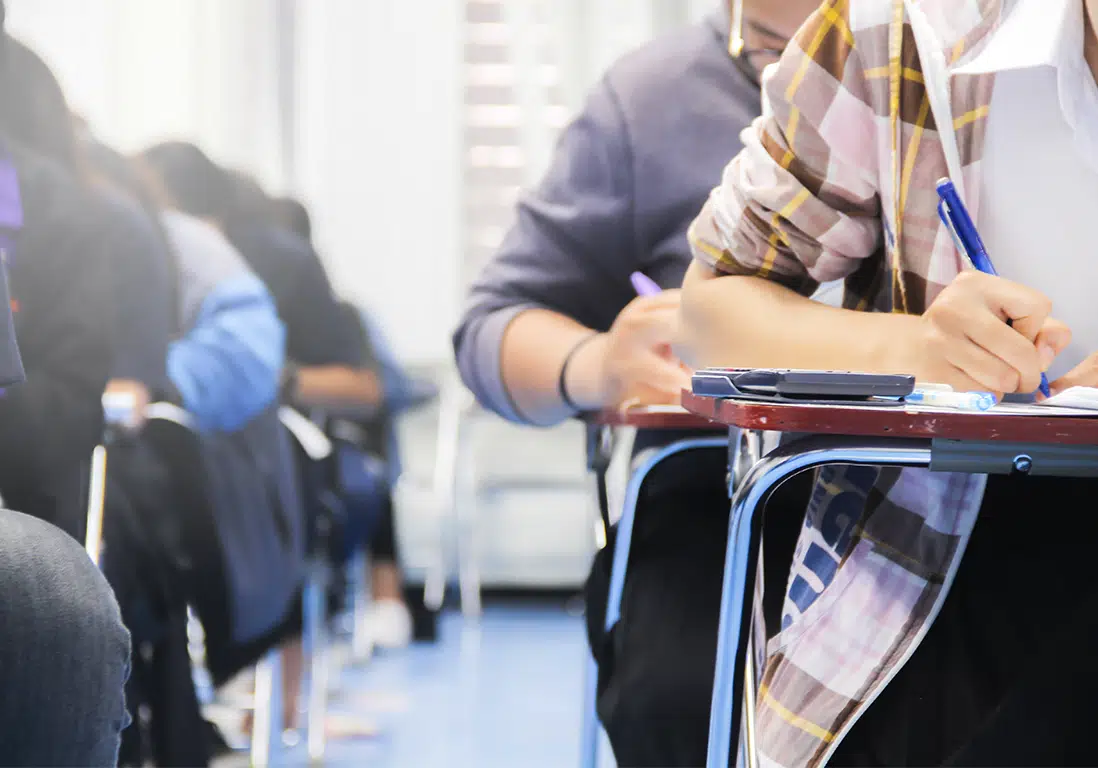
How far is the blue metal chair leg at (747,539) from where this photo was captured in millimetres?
643

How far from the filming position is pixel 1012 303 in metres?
0.68

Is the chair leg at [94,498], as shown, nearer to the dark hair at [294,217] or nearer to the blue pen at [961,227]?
the blue pen at [961,227]

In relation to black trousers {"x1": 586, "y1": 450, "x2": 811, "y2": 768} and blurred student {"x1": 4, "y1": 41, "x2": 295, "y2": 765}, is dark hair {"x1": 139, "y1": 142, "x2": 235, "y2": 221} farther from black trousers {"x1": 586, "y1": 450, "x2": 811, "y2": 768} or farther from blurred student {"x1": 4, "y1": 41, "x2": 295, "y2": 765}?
black trousers {"x1": 586, "y1": 450, "x2": 811, "y2": 768}

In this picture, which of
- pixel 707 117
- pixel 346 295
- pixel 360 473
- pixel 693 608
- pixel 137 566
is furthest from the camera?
pixel 346 295

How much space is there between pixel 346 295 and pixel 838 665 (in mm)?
3900

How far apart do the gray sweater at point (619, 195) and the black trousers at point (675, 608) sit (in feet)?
0.93

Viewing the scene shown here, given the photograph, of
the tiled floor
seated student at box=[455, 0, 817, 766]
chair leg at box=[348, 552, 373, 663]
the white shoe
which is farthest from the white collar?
the white shoe

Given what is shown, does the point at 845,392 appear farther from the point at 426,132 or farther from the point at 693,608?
the point at 426,132

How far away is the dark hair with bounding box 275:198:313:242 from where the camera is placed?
3.12 meters

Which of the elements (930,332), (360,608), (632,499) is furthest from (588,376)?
(360,608)

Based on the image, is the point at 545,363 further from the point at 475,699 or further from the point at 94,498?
the point at 475,699

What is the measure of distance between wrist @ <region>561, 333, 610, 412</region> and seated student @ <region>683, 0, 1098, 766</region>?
0.95ft

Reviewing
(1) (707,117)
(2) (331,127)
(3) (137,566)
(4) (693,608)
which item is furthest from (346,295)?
(4) (693,608)

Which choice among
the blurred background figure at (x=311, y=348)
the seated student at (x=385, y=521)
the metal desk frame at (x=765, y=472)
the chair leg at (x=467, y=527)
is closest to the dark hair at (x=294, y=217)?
the blurred background figure at (x=311, y=348)
